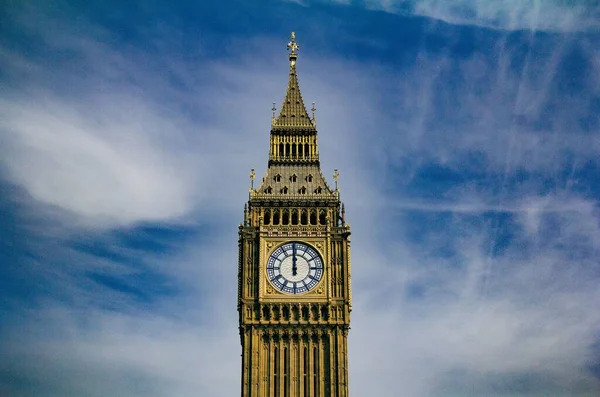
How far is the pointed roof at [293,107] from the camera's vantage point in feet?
347

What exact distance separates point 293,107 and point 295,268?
60.1ft

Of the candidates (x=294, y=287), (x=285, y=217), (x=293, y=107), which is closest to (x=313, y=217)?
(x=285, y=217)

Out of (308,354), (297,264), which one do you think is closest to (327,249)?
(297,264)

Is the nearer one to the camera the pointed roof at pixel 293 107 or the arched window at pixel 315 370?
the arched window at pixel 315 370

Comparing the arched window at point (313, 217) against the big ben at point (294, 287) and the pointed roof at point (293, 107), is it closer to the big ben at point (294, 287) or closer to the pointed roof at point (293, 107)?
the big ben at point (294, 287)

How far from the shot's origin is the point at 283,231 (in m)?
98.4

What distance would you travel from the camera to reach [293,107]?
107 meters

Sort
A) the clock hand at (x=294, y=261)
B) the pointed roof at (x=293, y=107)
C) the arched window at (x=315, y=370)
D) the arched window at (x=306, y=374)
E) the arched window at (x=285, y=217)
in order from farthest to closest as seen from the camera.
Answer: the pointed roof at (x=293, y=107) → the arched window at (x=285, y=217) → the clock hand at (x=294, y=261) → the arched window at (x=306, y=374) → the arched window at (x=315, y=370)

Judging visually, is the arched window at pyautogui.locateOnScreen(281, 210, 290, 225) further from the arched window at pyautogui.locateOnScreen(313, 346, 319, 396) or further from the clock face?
the arched window at pyautogui.locateOnScreen(313, 346, 319, 396)

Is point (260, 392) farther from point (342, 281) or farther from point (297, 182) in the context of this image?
point (297, 182)

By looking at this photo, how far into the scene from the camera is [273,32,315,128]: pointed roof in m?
106

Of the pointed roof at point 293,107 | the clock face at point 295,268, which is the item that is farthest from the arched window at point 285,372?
the pointed roof at point 293,107

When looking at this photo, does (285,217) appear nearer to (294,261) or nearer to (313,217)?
(313,217)

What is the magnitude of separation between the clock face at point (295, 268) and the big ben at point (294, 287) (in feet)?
0.29
